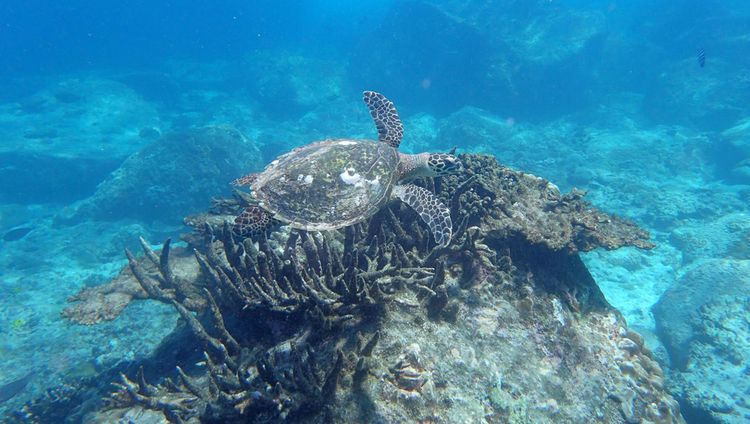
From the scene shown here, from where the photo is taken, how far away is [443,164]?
5.73m

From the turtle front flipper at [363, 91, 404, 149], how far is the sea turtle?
129 cm

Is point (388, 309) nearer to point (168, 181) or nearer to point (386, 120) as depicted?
point (386, 120)

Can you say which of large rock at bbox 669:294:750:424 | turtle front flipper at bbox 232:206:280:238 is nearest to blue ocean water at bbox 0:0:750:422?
large rock at bbox 669:294:750:424

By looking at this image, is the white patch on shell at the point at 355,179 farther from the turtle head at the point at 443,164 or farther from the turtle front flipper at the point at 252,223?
the turtle front flipper at the point at 252,223

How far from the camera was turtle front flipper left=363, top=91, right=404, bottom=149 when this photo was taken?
24.0 feet

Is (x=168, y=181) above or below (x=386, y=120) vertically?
below

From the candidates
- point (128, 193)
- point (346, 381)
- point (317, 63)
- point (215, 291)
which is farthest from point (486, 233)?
point (317, 63)

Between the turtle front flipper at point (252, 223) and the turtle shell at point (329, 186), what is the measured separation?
13cm

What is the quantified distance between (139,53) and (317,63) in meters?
29.4

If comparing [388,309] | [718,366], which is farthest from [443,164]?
[718,366]

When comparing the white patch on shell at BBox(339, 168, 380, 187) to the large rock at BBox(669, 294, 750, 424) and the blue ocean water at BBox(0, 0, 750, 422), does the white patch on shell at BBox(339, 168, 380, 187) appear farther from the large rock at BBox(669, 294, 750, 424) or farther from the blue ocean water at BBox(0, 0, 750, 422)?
the large rock at BBox(669, 294, 750, 424)

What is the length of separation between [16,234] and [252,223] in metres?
18.9

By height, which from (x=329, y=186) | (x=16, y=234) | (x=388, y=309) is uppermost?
(x=329, y=186)

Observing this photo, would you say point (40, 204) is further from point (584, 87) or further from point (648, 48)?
point (648, 48)
